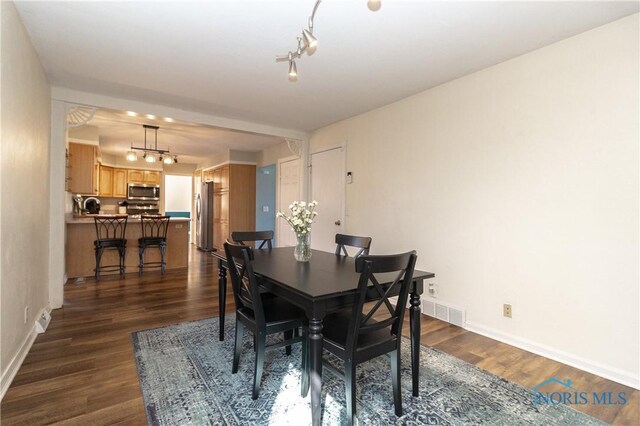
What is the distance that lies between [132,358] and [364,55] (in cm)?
306

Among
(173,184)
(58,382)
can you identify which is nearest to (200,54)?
(58,382)

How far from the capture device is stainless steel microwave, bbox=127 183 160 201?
7984 millimetres

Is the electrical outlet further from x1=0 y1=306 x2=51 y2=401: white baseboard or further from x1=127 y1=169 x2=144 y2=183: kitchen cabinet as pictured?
x1=127 y1=169 x2=144 y2=183: kitchen cabinet

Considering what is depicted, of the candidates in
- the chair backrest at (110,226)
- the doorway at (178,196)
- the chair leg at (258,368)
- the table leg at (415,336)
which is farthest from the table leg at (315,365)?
the doorway at (178,196)

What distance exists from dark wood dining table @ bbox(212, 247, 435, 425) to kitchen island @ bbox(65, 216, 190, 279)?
357 centimetres

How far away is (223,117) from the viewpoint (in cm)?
450

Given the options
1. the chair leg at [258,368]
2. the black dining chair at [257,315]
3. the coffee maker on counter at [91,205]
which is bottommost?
the chair leg at [258,368]

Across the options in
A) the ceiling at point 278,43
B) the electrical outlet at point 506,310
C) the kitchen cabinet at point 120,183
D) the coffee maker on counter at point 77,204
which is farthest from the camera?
the kitchen cabinet at point 120,183

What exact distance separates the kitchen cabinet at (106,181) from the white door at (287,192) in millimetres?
4692

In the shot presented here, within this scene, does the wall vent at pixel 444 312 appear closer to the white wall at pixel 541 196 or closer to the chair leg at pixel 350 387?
the white wall at pixel 541 196

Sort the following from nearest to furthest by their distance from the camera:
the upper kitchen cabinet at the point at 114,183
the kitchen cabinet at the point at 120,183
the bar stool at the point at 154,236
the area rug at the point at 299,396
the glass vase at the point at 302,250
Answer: the area rug at the point at 299,396
the glass vase at the point at 302,250
the bar stool at the point at 154,236
the upper kitchen cabinet at the point at 114,183
the kitchen cabinet at the point at 120,183

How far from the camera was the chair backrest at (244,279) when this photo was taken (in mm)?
1816

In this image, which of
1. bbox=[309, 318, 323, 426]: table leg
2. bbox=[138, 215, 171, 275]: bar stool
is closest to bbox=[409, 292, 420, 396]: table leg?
bbox=[309, 318, 323, 426]: table leg

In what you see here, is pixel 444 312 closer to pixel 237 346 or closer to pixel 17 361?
pixel 237 346
